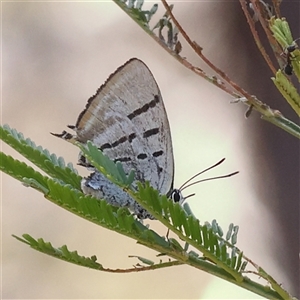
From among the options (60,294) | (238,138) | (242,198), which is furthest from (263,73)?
(60,294)

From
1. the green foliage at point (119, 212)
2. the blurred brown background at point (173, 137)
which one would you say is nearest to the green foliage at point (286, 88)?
the green foliage at point (119, 212)

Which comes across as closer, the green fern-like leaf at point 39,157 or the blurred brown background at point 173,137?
the green fern-like leaf at point 39,157

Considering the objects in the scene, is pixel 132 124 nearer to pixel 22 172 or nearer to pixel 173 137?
pixel 22 172

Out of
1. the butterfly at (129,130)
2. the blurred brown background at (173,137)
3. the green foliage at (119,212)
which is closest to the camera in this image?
the green foliage at (119,212)

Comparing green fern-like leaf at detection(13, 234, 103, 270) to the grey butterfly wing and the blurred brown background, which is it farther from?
the blurred brown background

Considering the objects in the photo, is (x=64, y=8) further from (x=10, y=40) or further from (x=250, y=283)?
(x=250, y=283)

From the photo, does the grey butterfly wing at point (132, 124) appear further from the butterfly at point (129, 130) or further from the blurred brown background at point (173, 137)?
the blurred brown background at point (173, 137)
